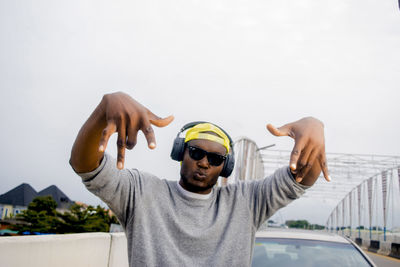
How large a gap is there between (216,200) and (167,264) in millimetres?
493

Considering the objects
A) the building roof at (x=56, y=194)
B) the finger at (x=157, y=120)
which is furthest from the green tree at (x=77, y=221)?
the finger at (x=157, y=120)

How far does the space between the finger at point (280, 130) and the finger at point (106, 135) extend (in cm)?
72

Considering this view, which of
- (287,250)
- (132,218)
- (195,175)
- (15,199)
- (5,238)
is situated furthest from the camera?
(15,199)

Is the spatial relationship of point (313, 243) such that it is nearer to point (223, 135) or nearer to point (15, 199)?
point (223, 135)

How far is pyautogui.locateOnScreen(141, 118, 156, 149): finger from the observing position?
56.7 inches

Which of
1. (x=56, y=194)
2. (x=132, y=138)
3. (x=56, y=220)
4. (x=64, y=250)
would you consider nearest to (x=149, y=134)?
(x=132, y=138)

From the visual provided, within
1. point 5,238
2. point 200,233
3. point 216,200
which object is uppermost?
point 216,200

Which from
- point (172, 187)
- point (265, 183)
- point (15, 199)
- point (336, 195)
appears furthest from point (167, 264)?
point (15, 199)

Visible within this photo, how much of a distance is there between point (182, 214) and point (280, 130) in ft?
2.15

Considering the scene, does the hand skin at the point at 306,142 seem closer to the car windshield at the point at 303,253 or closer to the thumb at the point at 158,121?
the thumb at the point at 158,121

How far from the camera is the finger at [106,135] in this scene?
1.43 metres

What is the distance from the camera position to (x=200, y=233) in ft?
6.14

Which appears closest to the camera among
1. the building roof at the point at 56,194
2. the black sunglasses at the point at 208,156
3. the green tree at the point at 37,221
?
the black sunglasses at the point at 208,156

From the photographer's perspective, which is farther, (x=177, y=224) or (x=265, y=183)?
(x=265, y=183)
